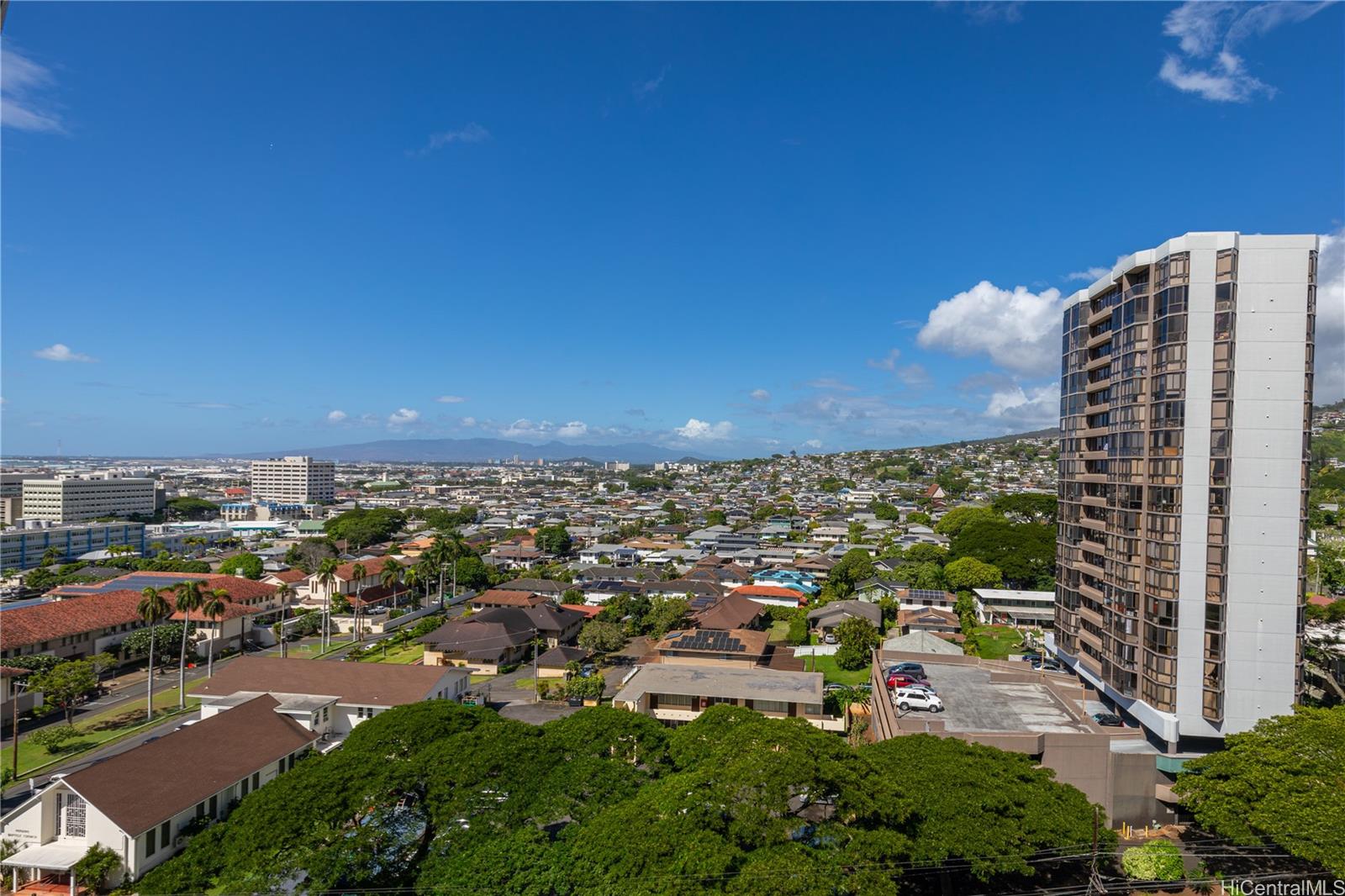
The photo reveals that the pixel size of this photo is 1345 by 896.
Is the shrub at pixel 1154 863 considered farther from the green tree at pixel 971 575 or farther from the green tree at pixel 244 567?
the green tree at pixel 244 567

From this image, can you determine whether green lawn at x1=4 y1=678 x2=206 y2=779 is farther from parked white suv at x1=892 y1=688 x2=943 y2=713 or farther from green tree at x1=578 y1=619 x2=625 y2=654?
parked white suv at x1=892 y1=688 x2=943 y2=713

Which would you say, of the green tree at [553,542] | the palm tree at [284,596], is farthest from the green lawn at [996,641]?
the green tree at [553,542]

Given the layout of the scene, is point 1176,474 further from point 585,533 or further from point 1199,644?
point 585,533

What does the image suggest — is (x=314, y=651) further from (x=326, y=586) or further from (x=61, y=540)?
(x=61, y=540)

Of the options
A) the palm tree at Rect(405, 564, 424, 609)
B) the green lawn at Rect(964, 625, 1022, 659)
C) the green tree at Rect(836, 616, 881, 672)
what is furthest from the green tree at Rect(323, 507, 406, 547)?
the green lawn at Rect(964, 625, 1022, 659)

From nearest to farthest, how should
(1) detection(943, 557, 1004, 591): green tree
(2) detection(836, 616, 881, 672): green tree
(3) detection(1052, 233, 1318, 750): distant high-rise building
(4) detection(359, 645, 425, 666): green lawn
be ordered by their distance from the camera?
(3) detection(1052, 233, 1318, 750): distant high-rise building, (2) detection(836, 616, 881, 672): green tree, (4) detection(359, 645, 425, 666): green lawn, (1) detection(943, 557, 1004, 591): green tree
